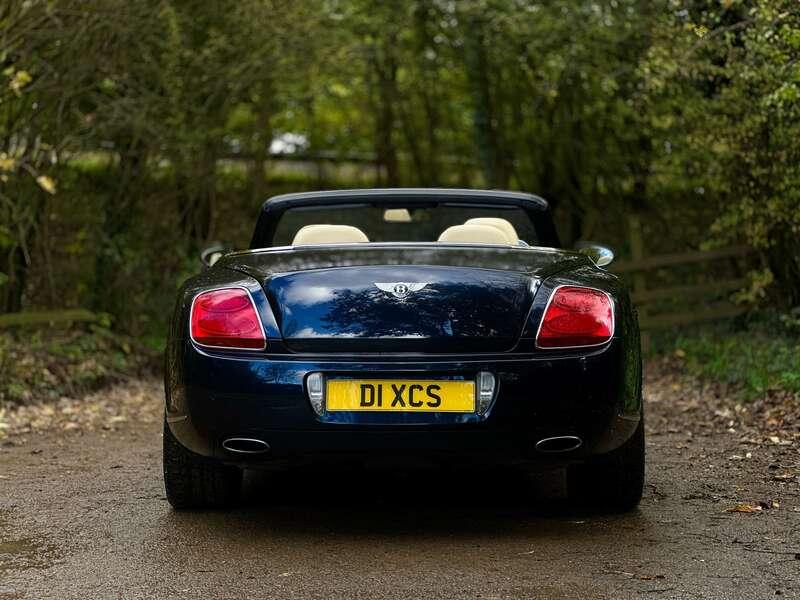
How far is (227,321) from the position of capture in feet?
16.7

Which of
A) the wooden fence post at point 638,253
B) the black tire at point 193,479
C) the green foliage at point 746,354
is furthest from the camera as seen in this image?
the wooden fence post at point 638,253

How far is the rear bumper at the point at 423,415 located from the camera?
489 cm

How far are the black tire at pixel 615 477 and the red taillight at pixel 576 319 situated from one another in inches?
21.7

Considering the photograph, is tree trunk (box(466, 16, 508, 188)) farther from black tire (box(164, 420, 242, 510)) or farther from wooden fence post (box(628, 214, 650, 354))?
black tire (box(164, 420, 242, 510))

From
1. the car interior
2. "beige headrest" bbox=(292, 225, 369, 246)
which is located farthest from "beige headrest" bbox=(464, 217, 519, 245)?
"beige headrest" bbox=(292, 225, 369, 246)

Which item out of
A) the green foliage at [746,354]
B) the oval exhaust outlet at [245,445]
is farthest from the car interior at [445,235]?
the green foliage at [746,354]

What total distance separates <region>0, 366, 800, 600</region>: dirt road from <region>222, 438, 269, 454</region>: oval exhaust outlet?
1.18 ft

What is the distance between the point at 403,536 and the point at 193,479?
1.00 metres

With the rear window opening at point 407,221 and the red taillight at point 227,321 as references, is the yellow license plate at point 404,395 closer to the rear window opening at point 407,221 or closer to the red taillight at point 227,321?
the red taillight at point 227,321

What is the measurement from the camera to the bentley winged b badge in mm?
5039

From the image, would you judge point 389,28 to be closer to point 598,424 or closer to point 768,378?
point 768,378

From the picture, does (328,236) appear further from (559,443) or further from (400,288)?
(559,443)

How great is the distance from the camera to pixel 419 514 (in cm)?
563

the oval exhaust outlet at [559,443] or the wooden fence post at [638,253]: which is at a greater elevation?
the oval exhaust outlet at [559,443]
